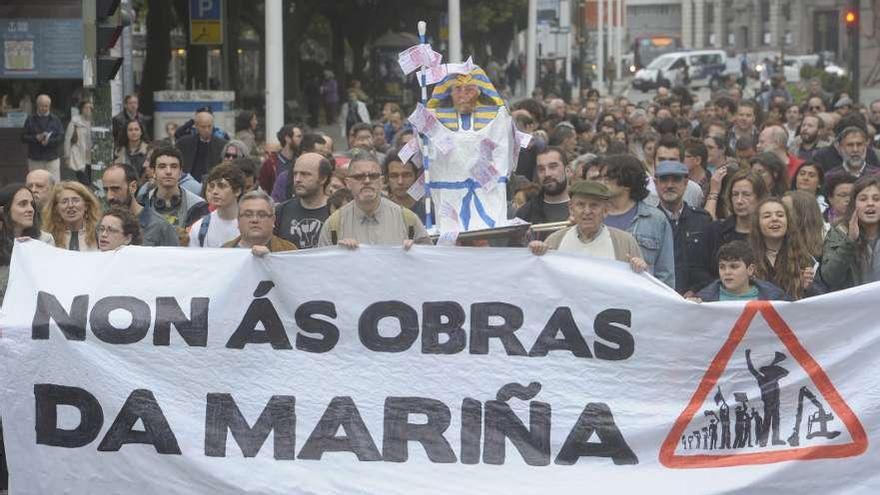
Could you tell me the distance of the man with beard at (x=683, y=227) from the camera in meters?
9.87

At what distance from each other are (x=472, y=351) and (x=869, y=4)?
89.5 ft

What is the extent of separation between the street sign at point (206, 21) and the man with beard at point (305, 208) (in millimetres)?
16048

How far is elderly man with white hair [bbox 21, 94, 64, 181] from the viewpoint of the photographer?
846 inches

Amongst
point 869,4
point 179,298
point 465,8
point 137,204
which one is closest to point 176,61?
point 465,8

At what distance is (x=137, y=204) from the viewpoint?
10.5 m

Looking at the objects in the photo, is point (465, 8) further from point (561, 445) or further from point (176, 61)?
point (561, 445)

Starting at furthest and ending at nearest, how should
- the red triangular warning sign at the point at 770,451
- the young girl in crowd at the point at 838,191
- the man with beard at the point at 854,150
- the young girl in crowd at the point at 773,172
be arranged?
1. the man with beard at the point at 854,150
2. the young girl in crowd at the point at 773,172
3. the young girl in crowd at the point at 838,191
4. the red triangular warning sign at the point at 770,451

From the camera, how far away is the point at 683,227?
10.1 m

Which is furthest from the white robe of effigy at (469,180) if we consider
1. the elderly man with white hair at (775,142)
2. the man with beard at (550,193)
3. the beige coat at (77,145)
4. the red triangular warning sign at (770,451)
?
the beige coat at (77,145)

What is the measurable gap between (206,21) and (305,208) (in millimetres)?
16627

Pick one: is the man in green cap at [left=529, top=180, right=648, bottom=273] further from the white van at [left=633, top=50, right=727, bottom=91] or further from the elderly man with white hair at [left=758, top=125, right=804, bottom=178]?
the white van at [left=633, top=50, right=727, bottom=91]

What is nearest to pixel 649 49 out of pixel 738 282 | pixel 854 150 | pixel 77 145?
pixel 77 145

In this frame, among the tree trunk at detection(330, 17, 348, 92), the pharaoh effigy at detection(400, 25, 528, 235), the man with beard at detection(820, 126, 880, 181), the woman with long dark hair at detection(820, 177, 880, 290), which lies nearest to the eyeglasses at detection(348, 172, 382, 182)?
the pharaoh effigy at detection(400, 25, 528, 235)

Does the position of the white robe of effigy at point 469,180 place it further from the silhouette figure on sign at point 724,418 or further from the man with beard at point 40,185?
the silhouette figure on sign at point 724,418
